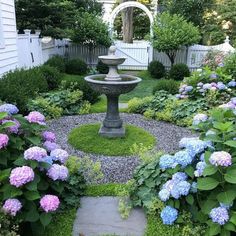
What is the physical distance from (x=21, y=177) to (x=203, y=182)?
1.52 m

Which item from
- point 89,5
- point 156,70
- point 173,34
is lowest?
point 156,70

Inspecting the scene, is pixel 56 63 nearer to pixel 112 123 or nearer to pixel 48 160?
pixel 112 123

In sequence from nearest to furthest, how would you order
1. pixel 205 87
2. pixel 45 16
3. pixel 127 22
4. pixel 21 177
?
pixel 21 177, pixel 205 87, pixel 45 16, pixel 127 22

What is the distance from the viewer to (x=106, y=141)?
5.35 m

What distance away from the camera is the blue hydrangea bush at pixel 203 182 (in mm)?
2531

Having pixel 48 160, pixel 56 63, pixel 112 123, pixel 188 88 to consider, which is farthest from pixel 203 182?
pixel 56 63

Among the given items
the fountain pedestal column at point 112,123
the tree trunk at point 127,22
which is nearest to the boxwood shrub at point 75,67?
the tree trunk at point 127,22

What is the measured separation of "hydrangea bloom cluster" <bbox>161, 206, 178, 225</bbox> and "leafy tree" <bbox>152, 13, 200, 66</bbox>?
35.5 feet

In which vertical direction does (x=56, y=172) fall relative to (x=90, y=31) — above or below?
below

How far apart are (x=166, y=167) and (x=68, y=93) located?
4.81 metres

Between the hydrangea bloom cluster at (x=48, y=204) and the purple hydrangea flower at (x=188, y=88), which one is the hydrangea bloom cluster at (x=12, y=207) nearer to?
the hydrangea bloom cluster at (x=48, y=204)

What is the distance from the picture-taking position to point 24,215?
8.51 ft

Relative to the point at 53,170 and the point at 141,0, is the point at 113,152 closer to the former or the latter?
the point at 53,170

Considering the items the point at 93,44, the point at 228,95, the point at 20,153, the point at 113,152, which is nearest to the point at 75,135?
the point at 113,152
